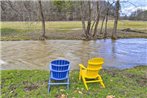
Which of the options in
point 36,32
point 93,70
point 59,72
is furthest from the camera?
point 36,32

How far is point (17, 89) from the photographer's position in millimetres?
4418

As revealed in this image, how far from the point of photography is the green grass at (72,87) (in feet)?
13.9

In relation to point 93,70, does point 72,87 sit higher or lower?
lower

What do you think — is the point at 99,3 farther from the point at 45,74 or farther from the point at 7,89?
the point at 7,89

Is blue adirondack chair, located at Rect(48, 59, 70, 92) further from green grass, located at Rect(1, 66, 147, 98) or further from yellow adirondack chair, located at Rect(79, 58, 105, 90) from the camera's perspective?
yellow adirondack chair, located at Rect(79, 58, 105, 90)

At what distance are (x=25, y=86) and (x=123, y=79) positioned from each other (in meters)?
2.55

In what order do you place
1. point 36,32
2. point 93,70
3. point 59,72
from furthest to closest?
point 36,32 < point 93,70 < point 59,72

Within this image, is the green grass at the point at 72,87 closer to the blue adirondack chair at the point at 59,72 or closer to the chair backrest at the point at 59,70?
the blue adirondack chair at the point at 59,72

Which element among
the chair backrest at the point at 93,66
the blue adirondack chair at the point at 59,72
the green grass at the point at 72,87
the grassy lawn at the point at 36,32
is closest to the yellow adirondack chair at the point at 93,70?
the chair backrest at the point at 93,66

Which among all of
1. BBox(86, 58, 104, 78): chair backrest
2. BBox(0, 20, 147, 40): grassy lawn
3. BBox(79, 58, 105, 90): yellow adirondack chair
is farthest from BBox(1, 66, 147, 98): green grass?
BBox(0, 20, 147, 40): grassy lawn

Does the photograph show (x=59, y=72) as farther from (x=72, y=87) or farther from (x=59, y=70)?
(x=72, y=87)

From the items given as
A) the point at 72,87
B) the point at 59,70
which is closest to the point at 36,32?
the point at 59,70

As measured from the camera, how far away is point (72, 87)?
459 centimetres

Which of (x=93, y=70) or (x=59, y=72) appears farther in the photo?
(x=93, y=70)
